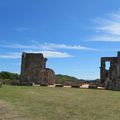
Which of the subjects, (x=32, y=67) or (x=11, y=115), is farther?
(x=32, y=67)

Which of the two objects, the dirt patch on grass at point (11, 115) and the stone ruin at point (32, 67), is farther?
the stone ruin at point (32, 67)

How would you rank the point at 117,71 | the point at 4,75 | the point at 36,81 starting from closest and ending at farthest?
the point at 117,71, the point at 36,81, the point at 4,75

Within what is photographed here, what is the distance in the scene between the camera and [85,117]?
406 inches

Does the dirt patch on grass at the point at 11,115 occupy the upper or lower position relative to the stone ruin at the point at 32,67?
lower

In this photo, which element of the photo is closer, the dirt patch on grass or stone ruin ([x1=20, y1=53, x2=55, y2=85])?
the dirt patch on grass

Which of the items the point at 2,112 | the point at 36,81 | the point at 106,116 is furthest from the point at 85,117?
the point at 36,81

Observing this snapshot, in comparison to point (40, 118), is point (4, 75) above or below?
above

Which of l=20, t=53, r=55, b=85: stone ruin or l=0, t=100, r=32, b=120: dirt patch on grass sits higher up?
l=20, t=53, r=55, b=85: stone ruin

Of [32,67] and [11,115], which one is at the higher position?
[32,67]

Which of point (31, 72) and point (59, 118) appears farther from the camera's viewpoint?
point (31, 72)

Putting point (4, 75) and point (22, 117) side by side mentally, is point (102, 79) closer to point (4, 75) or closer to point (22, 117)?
point (4, 75)

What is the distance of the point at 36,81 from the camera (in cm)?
4731

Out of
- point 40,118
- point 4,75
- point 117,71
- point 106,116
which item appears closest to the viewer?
point 40,118

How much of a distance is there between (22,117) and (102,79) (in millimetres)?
42367
